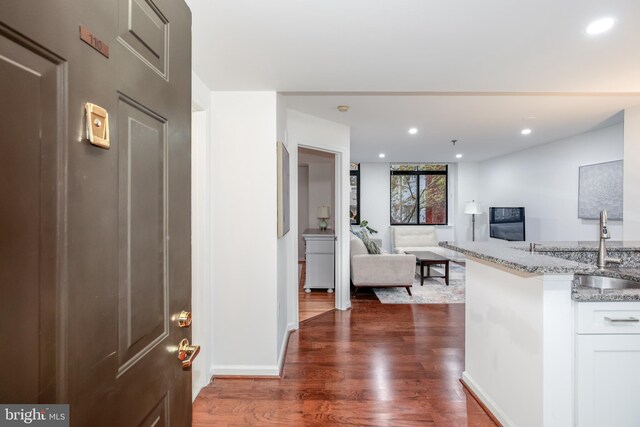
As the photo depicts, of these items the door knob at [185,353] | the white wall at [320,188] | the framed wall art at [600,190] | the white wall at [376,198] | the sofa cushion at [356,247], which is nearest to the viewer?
the door knob at [185,353]

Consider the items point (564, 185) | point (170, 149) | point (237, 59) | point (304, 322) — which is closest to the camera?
point (170, 149)

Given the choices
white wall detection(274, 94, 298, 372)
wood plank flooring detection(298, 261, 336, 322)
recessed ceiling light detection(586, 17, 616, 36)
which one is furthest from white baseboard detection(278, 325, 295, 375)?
recessed ceiling light detection(586, 17, 616, 36)

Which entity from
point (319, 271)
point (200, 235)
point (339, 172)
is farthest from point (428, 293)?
point (200, 235)

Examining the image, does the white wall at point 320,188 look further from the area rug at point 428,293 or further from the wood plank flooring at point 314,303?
the area rug at point 428,293

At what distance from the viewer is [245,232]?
2.43m

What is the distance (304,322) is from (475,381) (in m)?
1.84

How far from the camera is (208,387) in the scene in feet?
Answer: 7.47

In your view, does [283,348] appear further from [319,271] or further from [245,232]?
[319,271]

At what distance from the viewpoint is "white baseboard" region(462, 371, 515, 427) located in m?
1.80

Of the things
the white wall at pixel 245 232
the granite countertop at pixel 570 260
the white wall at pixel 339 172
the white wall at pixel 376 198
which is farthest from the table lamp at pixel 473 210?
the white wall at pixel 245 232

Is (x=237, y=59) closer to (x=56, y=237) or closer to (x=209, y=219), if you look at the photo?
(x=209, y=219)

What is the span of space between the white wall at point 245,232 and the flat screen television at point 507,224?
17.4 feet

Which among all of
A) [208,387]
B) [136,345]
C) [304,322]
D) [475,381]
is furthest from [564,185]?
[136,345]

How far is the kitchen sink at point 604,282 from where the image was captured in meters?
1.98
